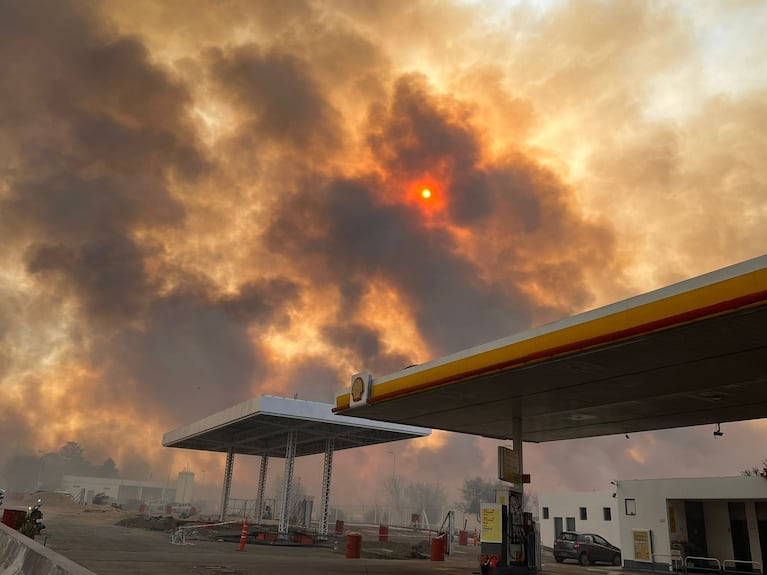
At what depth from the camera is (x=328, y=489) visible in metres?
35.6

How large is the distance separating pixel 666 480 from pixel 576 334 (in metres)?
16.4

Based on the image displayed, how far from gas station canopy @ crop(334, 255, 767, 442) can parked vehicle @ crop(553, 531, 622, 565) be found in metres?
9.60

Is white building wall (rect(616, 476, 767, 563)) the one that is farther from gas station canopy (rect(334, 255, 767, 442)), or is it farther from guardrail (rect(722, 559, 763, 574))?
gas station canopy (rect(334, 255, 767, 442))

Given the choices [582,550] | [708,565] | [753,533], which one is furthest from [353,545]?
[753,533]

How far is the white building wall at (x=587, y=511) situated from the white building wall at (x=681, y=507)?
56.5 feet

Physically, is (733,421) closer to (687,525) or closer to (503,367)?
(687,525)

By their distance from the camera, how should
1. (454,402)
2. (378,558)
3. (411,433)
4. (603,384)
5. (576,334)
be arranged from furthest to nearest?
(411,433), (378,558), (454,402), (603,384), (576,334)

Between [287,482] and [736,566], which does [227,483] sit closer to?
[287,482]

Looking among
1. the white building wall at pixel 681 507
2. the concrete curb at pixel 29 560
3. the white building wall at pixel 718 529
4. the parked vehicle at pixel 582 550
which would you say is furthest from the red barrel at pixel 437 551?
the concrete curb at pixel 29 560

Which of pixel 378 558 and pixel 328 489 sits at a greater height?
pixel 328 489

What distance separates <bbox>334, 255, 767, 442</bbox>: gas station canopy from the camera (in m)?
10.1

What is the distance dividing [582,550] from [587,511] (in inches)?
615

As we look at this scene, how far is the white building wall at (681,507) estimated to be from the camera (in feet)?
75.5

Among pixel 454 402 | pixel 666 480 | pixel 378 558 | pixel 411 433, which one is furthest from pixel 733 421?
pixel 411 433
